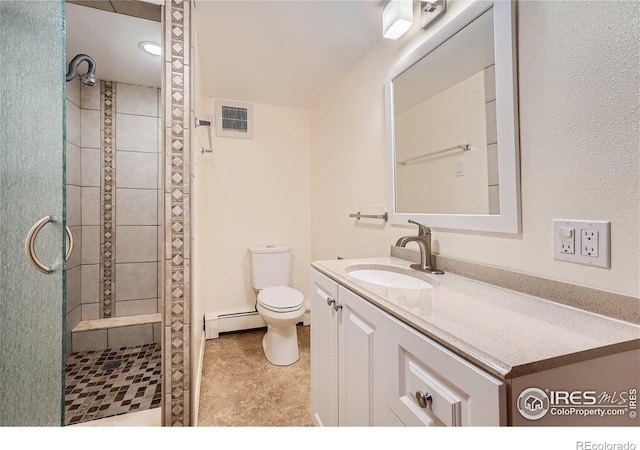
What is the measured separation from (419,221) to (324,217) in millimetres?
1308

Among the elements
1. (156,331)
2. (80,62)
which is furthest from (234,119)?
(156,331)

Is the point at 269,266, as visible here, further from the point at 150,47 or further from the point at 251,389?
the point at 150,47

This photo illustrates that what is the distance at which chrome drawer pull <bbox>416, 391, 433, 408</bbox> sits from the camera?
653 mm

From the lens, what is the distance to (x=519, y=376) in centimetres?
50

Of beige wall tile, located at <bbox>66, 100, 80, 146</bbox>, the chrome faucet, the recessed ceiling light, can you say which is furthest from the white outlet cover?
beige wall tile, located at <bbox>66, 100, 80, 146</bbox>

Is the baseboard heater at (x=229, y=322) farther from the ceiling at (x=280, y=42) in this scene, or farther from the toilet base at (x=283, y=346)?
the ceiling at (x=280, y=42)

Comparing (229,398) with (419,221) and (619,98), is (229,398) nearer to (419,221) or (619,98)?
(419,221)

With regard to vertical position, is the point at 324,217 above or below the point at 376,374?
above

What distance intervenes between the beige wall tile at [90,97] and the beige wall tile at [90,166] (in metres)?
0.34

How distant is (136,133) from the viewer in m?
2.37

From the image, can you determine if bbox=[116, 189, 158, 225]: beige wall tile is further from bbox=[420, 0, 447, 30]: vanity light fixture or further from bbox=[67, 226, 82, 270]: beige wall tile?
bbox=[420, 0, 447, 30]: vanity light fixture

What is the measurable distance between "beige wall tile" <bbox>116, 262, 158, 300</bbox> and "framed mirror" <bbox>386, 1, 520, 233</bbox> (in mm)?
2026

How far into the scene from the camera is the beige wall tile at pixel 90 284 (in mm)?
2268
